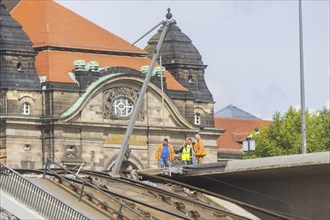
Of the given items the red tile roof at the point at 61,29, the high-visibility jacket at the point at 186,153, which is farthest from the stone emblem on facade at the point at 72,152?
the high-visibility jacket at the point at 186,153

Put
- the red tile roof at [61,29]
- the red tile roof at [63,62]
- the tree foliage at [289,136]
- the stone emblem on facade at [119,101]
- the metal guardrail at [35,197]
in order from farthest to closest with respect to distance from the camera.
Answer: the tree foliage at [289,136] → the red tile roof at [61,29] → the stone emblem on facade at [119,101] → the red tile roof at [63,62] → the metal guardrail at [35,197]

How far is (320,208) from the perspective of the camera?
116 feet

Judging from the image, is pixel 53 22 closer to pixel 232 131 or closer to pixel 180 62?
pixel 180 62

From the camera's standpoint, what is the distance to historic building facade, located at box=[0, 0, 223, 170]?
102312 mm

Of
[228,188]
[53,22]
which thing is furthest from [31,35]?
[228,188]

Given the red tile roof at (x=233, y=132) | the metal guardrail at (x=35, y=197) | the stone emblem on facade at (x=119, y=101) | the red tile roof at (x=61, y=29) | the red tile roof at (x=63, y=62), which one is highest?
the red tile roof at (x=61, y=29)

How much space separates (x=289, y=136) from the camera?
111 metres

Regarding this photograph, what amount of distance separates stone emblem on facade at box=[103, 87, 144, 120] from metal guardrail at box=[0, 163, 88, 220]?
7149cm

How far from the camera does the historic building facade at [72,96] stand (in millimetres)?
102312

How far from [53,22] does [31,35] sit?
1590mm

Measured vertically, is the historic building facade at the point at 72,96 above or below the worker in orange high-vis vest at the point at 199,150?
above

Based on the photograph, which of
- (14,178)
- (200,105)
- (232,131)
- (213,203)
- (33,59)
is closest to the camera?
(14,178)

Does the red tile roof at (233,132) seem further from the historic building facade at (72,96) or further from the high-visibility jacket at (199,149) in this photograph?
the high-visibility jacket at (199,149)

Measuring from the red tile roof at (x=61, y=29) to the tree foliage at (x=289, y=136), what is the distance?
27.9ft
